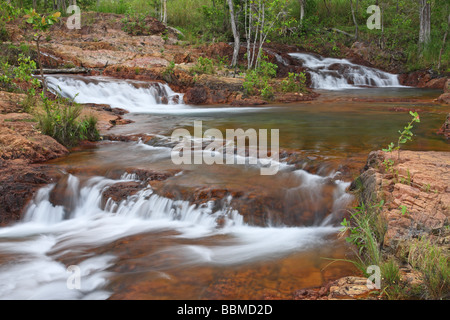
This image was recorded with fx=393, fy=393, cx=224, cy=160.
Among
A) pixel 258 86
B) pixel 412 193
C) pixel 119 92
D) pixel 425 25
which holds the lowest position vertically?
pixel 412 193

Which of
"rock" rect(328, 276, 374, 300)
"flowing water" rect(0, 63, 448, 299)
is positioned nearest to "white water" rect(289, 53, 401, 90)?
"flowing water" rect(0, 63, 448, 299)

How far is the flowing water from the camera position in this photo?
11.9ft

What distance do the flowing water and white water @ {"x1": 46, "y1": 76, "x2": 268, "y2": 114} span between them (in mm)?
5134

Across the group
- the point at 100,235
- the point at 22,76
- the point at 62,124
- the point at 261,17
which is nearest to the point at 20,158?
the point at 62,124

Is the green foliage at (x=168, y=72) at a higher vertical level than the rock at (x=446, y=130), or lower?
higher

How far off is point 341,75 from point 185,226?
17.1 meters

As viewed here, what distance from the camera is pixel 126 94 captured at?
14.0m

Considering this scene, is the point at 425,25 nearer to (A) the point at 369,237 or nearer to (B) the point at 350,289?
(A) the point at 369,237

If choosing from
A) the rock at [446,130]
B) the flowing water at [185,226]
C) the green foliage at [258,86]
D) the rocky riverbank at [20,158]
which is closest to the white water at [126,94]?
the green foliage at [258,86]

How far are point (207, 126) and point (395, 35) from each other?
1890 centimetres

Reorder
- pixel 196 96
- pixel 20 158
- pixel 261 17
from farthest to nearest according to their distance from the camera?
pixel 261 17
pixel 196 96
pixel 20 158

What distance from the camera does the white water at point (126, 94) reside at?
509 inches

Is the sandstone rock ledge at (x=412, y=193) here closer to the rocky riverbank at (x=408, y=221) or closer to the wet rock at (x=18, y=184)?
the rocky riverbank at (x=408, y=221)

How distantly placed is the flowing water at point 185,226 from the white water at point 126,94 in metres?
5.13
